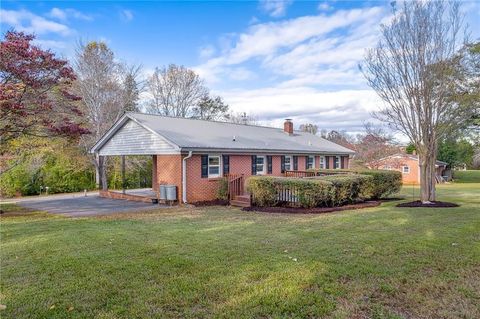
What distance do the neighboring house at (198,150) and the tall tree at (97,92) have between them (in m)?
4.75

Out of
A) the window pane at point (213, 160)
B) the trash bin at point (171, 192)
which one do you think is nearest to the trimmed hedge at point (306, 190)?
the window pane at point (213, 160)

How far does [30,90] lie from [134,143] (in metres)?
5.83

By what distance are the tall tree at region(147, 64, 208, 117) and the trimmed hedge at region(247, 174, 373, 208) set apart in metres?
25.3

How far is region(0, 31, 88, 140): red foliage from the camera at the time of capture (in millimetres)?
10969

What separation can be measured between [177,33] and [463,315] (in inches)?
565

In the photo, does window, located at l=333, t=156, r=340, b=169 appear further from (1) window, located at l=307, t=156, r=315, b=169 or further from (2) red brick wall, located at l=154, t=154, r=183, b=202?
(2) red brick wall, located at l=154, t=154, r=183, b=202

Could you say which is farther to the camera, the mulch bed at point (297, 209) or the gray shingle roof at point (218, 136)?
the gray shingle roof at point (218, 136)

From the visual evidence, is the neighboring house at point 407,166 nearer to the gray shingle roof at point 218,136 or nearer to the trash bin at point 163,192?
the gray shingle roof at point 218,136

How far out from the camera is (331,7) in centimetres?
1219

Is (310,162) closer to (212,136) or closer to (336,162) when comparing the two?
(336,162)

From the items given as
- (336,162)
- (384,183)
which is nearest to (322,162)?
(336,162)

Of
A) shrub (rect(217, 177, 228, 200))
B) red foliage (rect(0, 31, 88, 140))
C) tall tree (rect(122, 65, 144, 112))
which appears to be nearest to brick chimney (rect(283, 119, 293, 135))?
shrub (rect(217, 177, 228, 200))

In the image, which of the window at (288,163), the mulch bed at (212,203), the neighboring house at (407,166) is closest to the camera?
the mulch bed at (212,203)

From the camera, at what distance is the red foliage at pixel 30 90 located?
11.0 meters
